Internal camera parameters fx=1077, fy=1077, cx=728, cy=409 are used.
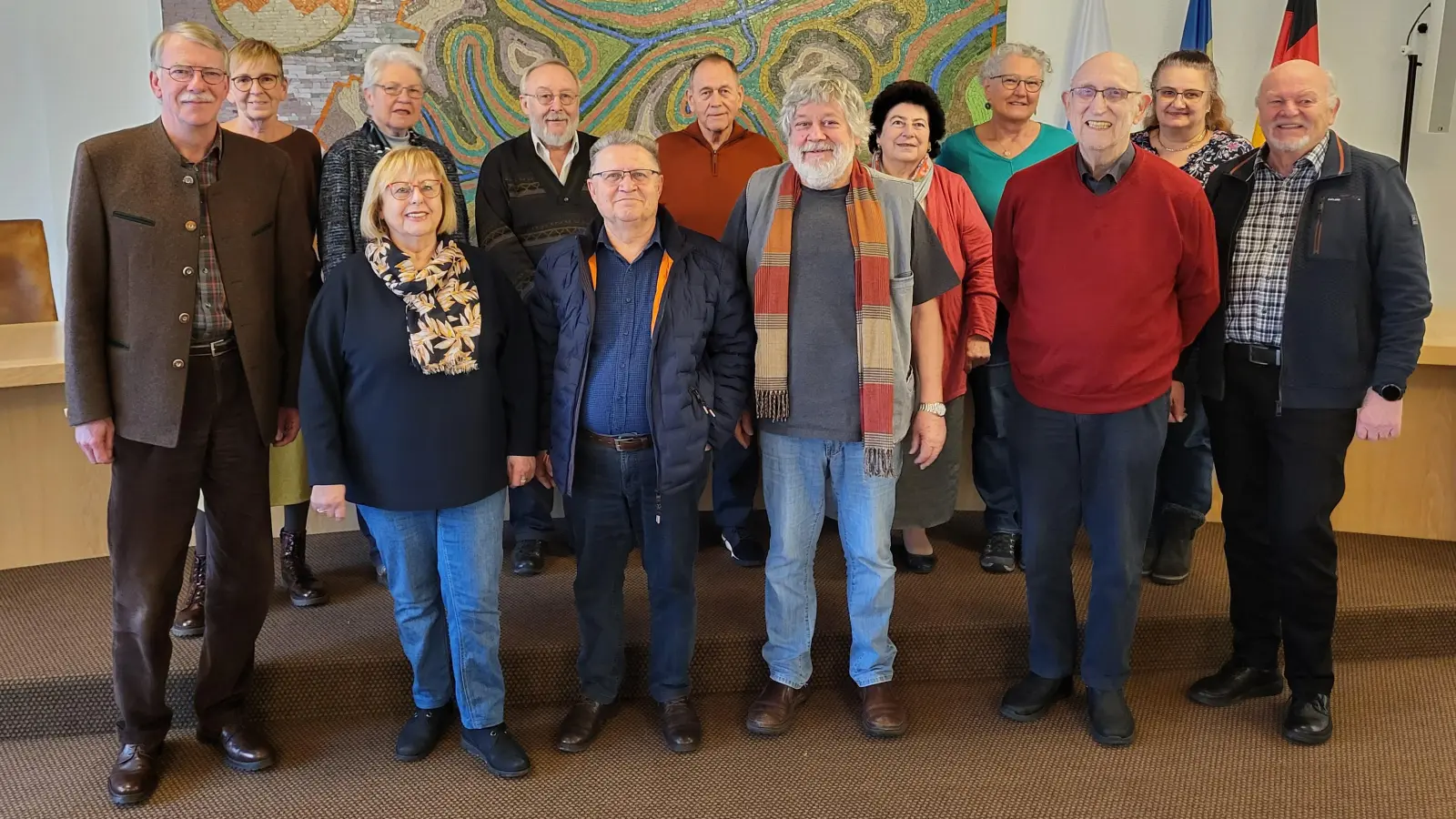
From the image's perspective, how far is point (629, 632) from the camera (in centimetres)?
310

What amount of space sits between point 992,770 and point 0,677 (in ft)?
8.51

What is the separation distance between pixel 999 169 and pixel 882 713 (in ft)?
5.67

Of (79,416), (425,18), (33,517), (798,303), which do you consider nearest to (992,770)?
(798,303)

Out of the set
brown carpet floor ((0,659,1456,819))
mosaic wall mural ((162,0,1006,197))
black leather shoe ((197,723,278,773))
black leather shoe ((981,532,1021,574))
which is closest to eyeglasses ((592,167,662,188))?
brown carpet floor ((0,659,1456,819))

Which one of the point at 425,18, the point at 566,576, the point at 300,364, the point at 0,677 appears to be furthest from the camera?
the point at 425,18

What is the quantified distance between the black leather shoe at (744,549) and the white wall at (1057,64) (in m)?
2.81

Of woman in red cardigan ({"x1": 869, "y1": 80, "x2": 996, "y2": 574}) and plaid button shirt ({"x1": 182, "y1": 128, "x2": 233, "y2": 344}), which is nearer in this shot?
plaid button shirt ({"x1": 182, "y1": 128, "x2": 233, "y2": 344})

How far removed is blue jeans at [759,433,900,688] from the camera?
267cm

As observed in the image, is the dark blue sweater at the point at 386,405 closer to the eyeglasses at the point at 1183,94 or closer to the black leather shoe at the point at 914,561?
the black leather shoe at the point at 914,561

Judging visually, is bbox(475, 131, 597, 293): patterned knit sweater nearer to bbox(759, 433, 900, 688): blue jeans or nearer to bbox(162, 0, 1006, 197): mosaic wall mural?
bbox(759, 433, 900, 688): blue jeans

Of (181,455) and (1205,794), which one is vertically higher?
(181,455)

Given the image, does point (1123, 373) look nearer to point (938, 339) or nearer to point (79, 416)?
point (938, 339)

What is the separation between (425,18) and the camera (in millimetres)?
4402

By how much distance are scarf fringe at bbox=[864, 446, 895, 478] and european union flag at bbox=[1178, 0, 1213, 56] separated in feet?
10.8
